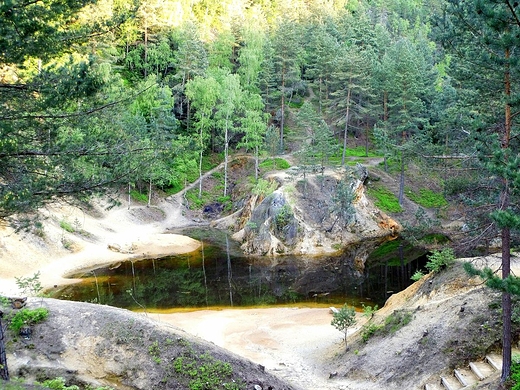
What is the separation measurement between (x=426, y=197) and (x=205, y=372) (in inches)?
1686

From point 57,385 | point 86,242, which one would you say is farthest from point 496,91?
point 86,242

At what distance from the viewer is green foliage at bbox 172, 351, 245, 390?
38.8ft

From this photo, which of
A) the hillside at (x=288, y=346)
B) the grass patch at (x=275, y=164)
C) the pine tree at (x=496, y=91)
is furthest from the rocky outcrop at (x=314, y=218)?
the pine tree at (x=496, y=91)

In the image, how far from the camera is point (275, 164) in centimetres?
5194

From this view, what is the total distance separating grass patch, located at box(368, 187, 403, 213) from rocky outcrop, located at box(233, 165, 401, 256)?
2072 mm

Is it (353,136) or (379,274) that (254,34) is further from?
(379,274)

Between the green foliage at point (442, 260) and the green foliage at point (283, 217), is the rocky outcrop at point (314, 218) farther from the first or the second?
the green foliage at point (442, 260)

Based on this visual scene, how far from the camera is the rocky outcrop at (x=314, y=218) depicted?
126ft

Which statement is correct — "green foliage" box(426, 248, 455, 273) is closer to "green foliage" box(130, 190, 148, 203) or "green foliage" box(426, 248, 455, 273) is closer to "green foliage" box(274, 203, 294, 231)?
"green foliage" box(274, 203, 294, 231)

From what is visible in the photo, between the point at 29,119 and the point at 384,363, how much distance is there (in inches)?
547

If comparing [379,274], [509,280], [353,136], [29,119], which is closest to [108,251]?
[379,274]

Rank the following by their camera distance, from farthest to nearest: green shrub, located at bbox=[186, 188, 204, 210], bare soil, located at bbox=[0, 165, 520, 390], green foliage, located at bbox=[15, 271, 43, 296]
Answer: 1. green shrub, located at bbox=[186, 188, 204, 210]
2. green foliage, located at bbox=[15, 271, 43, 296]
3. bare soil, located at bbox=[0, 165, 520, 390]

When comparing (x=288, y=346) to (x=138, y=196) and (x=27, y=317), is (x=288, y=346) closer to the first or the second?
(x=27, y=317)

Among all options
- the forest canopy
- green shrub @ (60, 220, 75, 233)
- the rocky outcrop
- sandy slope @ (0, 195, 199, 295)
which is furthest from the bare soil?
the rocky outcrop
